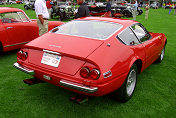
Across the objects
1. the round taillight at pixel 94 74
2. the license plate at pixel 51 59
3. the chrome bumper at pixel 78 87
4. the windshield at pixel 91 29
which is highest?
the windshield at pixel 91 29

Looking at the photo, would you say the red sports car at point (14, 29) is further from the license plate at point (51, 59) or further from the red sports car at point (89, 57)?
the license plate at point (51, 59)

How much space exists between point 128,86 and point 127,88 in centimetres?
5

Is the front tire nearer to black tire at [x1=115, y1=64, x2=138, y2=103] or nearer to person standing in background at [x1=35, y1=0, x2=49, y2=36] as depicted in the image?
black tire at [x1=115, y1=64, x2=138, y2=103]

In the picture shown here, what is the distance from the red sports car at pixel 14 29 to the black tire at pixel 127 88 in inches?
145

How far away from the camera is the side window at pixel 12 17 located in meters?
4.92

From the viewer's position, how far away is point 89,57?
7.63 feet

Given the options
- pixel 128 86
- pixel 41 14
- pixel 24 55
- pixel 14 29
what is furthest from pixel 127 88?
pixel 14 29

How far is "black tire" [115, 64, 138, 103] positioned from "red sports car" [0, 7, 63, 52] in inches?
145

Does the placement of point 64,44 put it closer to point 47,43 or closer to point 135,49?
point 47,43

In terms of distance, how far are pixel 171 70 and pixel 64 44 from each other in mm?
3327

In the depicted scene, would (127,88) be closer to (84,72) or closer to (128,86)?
(128,86)

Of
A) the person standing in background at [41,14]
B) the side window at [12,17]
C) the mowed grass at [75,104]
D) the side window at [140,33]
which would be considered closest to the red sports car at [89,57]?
the side window at [140,33]

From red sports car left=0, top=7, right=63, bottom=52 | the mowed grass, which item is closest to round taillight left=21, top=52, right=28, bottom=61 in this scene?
the mowed grass

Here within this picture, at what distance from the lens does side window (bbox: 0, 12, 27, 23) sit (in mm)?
4923
